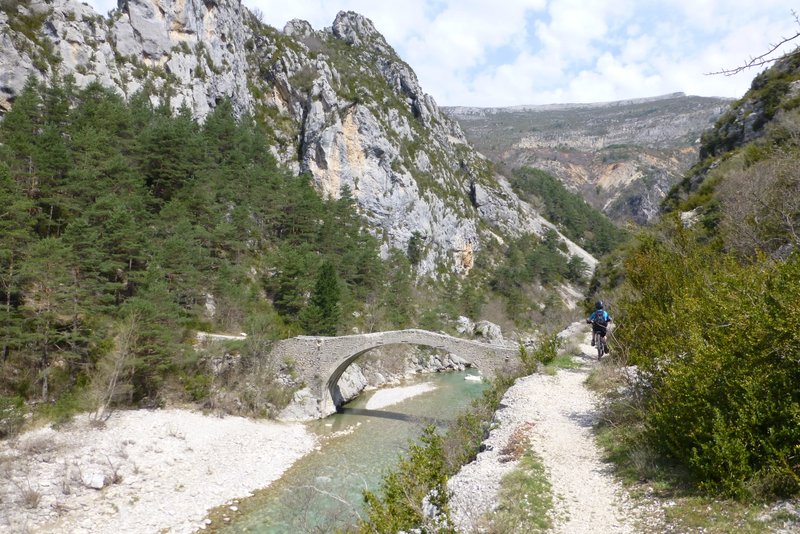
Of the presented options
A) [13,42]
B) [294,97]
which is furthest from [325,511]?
[294,97]

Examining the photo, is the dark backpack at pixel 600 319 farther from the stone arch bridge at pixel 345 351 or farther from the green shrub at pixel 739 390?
the stone arch bridge at pixel 345 351

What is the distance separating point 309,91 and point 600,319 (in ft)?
176

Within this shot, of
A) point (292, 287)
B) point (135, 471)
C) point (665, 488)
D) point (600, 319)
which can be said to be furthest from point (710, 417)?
point (292, 287)

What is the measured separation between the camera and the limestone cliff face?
38.5 m

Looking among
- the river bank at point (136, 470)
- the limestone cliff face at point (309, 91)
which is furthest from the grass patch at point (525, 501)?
the limestone cliff face at point (309, 91)

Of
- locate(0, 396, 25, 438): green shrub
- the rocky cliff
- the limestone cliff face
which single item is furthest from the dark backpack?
the rocky cliff

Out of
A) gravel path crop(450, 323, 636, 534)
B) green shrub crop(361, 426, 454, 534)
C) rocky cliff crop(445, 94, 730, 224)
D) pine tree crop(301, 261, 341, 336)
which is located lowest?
gravel path crop(450, 323, 636, 534)

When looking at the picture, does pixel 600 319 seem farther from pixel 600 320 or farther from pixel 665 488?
pixel 665 488

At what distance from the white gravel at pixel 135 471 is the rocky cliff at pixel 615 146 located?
363 feet

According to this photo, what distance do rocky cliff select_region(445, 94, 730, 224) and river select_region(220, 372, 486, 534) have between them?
331ft

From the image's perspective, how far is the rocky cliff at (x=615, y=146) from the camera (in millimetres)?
118938

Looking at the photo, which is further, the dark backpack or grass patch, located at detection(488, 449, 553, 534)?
Result: the dark backpack

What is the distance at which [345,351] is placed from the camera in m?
24.1

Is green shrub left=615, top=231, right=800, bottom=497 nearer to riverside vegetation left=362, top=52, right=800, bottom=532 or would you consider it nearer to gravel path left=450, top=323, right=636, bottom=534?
riverside vegetation left=362, top=52, right=800, bottom=532
